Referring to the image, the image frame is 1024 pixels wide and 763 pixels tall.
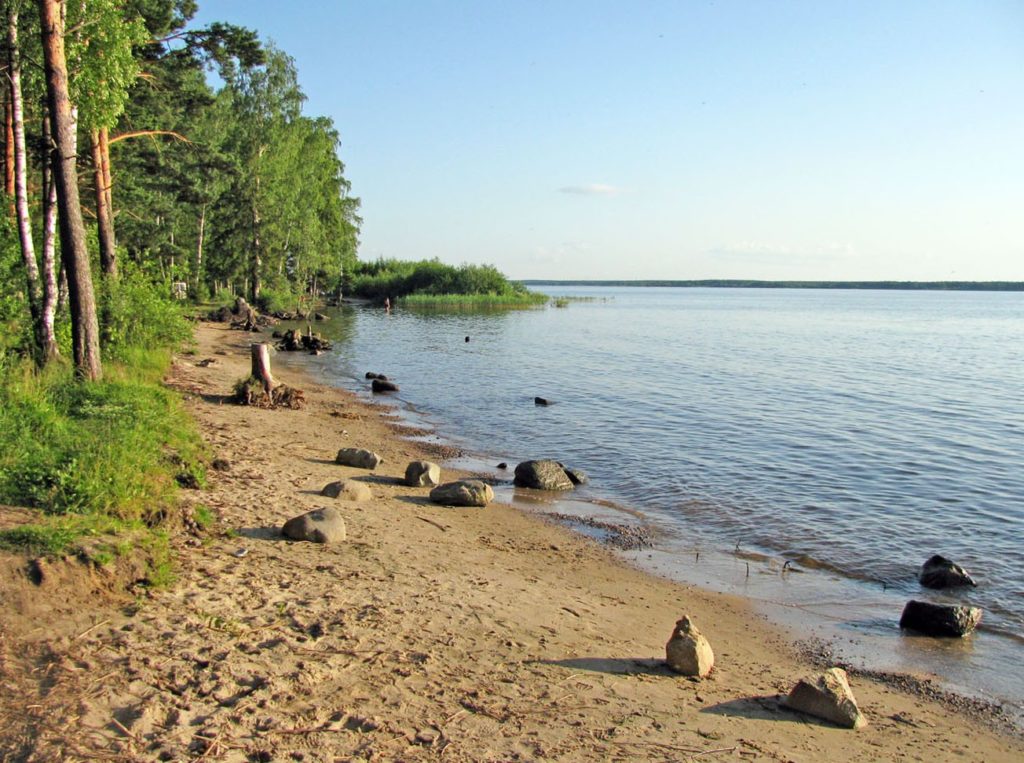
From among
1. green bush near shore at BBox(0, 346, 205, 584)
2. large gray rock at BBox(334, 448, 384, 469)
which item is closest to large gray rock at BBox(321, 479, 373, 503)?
green bush near shore at BBox(0, 346, 205, 584)

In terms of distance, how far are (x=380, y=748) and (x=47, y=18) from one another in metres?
11.8

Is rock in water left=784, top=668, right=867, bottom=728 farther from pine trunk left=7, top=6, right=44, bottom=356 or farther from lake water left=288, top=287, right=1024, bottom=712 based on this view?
pine trunk left=7, top=6, right=44, bottom=356

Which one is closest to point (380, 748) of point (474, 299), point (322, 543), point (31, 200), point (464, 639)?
point (464, 639)

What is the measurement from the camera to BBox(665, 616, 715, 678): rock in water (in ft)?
20.1

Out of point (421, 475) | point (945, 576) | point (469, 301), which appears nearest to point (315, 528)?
point (421, 475)

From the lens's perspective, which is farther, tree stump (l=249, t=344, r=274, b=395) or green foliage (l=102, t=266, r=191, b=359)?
tree stump (l=249, t=344, r=274, b=395)

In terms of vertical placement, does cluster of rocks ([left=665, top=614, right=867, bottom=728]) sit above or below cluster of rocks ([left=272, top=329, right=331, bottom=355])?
below

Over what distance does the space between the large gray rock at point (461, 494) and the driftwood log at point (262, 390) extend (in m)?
7.59

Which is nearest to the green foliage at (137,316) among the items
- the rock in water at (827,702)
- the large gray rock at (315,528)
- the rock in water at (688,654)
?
the large gray rock at (315,528)

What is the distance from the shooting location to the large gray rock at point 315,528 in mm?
8188

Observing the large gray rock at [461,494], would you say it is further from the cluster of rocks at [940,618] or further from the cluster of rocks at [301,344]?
the cluster of rocks at [301,344]

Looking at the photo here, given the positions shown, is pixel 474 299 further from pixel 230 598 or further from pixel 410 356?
pixel 230 598

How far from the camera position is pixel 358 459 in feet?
42.2

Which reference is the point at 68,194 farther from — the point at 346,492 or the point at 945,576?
the point at 945,576
